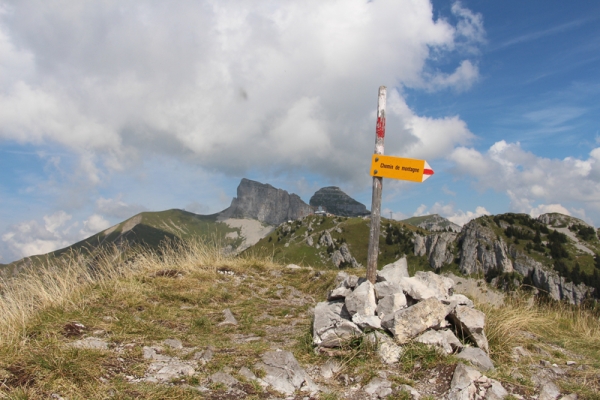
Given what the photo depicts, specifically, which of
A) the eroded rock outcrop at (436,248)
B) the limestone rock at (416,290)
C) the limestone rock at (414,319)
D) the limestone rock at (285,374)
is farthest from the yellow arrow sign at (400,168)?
the eroded rock outcrop at (436,248)

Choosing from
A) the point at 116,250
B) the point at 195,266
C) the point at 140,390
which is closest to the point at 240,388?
the point at 140,390

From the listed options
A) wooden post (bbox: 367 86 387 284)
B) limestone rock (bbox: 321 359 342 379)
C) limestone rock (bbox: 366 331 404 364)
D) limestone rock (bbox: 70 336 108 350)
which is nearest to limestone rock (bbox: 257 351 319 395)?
limestone rock (bbox: 321 359 342 379)

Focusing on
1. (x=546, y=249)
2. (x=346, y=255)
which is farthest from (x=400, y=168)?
(x=546, y=249)

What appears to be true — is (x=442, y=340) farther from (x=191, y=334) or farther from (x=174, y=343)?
(x=191, y=334)

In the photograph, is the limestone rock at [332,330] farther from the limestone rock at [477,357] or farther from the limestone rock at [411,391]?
the limestone rock at [477,357]

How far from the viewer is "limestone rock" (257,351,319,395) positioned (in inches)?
203

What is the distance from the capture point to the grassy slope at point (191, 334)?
4766mm

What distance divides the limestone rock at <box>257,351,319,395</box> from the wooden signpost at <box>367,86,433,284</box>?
3379 mm

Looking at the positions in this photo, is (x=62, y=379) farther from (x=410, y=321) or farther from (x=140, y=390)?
(x=410, y=321)

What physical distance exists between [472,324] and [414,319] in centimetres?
113

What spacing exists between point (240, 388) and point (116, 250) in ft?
28.4

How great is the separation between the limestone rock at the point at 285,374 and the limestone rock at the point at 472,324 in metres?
3.07

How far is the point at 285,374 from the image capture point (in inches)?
212

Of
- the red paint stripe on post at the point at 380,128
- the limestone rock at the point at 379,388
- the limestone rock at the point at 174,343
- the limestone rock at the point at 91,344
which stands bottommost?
the limestone rock at the point at 379,388
